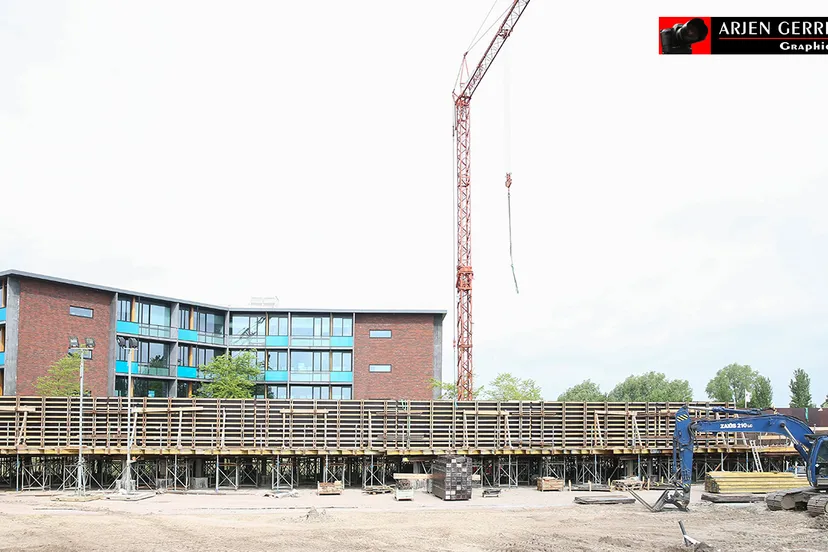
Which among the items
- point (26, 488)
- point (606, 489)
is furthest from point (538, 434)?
point (26, 488)

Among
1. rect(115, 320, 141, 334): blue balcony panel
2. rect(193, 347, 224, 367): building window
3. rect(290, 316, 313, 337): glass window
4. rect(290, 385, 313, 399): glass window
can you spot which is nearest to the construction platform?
rect(115, 320, 141, 334): blue balcony panel

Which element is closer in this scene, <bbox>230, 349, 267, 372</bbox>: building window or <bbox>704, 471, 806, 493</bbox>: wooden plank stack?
<bbox>704, 471, 806, 493</bbox>: wooden plank stack

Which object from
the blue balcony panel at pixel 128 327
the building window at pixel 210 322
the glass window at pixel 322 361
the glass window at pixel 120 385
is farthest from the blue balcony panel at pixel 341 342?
the glass window at pixel 120 385

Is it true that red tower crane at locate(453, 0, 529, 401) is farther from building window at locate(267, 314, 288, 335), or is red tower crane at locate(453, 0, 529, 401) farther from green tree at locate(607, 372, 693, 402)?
green tree at locate(607, 372, 693, 402)

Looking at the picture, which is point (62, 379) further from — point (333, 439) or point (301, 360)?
point (333, 439)

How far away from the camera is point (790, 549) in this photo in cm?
2442

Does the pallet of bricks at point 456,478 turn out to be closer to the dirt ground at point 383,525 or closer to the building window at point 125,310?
the dirt ground at point 383,525

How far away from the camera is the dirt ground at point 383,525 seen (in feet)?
82.9

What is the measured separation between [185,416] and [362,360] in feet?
91.6

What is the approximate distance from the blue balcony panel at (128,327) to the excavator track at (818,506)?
49259 millimetres

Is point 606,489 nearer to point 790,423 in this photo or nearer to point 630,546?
point 790,423

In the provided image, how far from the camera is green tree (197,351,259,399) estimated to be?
213 ft

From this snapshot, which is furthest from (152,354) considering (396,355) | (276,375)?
(396,355)

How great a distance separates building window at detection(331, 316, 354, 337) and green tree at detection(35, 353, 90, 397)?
70.5ft
